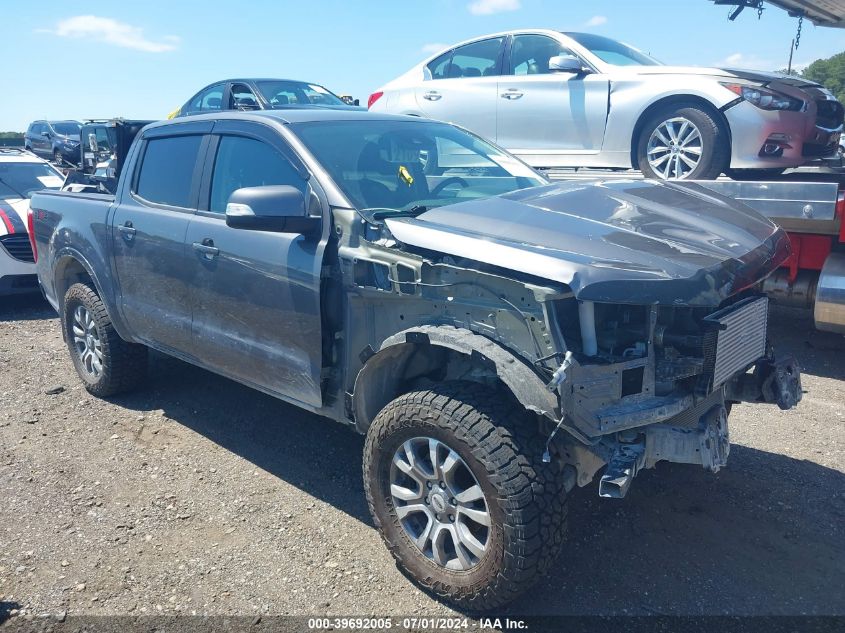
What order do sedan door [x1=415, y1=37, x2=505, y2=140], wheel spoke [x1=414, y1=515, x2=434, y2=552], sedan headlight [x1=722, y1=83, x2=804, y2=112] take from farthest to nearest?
sedan door [x1=415, y1=37, x2=505, y2=140]
sedan headlight [x1=722, y1=83, x2=804, y2=112]
wheel spoke [x1=414, y1=515, x2=434, y2=552]

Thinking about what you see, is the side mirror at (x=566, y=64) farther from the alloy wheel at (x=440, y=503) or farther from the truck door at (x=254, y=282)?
the alloy wheel at (x=440, y=503)

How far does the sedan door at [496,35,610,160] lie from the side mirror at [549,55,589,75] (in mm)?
85

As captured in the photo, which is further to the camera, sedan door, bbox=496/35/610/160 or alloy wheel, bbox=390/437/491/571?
sedan door, bbox=496/35/610/160

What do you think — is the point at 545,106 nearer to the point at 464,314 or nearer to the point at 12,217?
the point at 464,314

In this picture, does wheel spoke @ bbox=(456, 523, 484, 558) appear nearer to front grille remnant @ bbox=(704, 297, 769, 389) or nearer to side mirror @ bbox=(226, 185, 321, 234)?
front grille remnant @ bbox=(704, 297, 769, 389)

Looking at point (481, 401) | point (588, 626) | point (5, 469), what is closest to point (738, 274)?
point (481, 401)

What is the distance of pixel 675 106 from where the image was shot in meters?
6.06

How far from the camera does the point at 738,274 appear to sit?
280 centimetres

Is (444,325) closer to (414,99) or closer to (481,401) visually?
(481,401)

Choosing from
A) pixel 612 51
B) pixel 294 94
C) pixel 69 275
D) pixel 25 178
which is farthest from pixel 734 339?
pixel 25 178

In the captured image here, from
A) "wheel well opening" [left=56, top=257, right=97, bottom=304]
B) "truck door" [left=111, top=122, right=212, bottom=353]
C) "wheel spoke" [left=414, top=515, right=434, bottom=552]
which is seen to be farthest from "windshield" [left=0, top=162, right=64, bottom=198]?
"wheel spoke" [left=414, top=515, right=434, bottom=552]

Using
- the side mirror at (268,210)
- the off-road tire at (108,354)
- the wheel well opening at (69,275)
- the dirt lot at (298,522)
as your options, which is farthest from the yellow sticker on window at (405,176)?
the wheel well opening at (69,275)

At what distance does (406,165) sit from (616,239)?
4.54 feet

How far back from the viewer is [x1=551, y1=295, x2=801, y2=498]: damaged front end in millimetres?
2600
